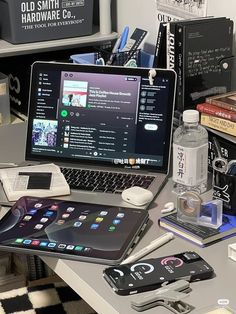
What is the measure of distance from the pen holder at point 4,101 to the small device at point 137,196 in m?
0.83

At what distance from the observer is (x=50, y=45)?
2.10m

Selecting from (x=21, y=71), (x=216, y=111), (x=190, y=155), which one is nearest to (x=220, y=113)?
(x=216, y=111)

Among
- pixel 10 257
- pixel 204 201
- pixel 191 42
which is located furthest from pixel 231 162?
pixel 10 257

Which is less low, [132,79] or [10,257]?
[132,79]

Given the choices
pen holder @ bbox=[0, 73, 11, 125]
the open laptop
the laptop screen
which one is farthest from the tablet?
pen holder @ bbox=[0, 73, 11, 125]

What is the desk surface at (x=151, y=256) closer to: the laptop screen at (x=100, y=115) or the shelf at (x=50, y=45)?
the laptop screen at (x=100, y=115)

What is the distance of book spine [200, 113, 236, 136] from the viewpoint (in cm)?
147

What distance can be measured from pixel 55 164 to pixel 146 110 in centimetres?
28

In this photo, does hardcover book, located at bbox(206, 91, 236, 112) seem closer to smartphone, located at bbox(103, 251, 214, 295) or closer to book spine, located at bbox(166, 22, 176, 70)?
book spine, located at bbox(166, 22, 176, 70)

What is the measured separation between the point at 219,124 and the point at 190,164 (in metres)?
0.15

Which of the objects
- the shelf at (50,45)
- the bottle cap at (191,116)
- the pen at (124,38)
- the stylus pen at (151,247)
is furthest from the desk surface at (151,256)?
the shelf at (50,45)

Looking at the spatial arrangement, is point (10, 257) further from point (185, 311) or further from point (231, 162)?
point (185, 311)

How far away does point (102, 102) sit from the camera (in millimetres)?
1583

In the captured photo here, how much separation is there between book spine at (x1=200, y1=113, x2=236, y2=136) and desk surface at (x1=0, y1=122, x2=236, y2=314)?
0.28m
